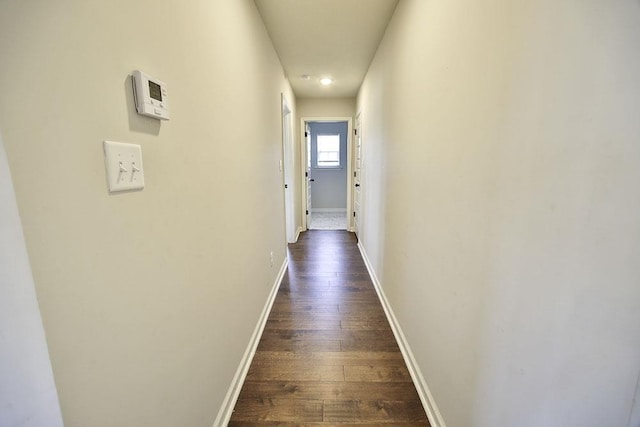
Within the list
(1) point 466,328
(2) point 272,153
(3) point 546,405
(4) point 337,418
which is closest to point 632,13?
(3) point 546,405

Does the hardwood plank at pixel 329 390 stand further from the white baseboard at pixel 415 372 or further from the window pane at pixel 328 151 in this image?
the window pane at pixel 328 151

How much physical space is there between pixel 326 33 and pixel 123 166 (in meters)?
2.40

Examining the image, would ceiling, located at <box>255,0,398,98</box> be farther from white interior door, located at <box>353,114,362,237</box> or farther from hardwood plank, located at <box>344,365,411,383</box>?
hardwood plank, located at <box>344,365,411,383</box>

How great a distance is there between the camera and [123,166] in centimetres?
67

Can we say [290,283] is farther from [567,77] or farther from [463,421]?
[567,77]

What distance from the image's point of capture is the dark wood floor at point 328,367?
4.49ft

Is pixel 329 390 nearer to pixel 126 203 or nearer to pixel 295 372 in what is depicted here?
pixel 295 372

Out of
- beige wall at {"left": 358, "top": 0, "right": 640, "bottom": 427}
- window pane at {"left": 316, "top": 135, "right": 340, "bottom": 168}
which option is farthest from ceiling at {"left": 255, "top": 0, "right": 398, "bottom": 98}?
window pane at {"left": 316, "top": 135, "right": 340, "bottom": 168}

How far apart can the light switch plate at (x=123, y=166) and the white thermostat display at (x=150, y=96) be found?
0.37 feet

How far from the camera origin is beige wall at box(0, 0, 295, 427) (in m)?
0.48

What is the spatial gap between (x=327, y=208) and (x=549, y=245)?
6.41 metres

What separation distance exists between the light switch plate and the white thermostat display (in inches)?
4.5

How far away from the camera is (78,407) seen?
1.81 feet

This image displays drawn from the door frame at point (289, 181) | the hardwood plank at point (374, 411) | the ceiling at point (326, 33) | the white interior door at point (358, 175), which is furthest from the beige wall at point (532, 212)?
the door frame at point (289, 181)
